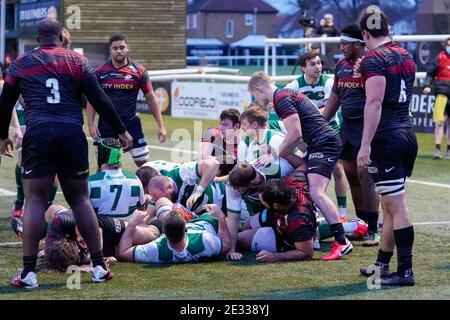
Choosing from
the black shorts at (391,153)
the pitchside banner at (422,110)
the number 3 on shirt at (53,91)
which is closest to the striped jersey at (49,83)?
the number 3 on shirt at (53,91)

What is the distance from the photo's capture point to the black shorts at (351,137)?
32.3 feet

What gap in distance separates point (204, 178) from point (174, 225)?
137 centimetres

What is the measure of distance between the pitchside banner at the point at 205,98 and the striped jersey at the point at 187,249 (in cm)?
1474

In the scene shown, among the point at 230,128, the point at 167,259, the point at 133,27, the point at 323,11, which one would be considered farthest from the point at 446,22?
the point at 323,11

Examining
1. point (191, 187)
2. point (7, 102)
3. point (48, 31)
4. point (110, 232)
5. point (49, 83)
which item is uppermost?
point (48, 31)

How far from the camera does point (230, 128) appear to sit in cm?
1070

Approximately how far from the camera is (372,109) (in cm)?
752

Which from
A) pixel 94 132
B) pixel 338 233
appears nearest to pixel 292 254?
pixel 338 233

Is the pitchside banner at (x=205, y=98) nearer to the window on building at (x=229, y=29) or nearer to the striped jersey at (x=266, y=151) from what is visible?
the striped jersey at (x=266, y=151)

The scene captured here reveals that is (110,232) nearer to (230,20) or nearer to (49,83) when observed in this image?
(49,83)

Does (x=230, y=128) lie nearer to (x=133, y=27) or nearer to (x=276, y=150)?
(x=276, y=150)

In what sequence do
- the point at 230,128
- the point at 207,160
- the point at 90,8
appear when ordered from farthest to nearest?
the point at 90,8 < the point at 230,128 < the point at 207,160

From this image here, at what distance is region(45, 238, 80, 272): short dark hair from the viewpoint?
326 inches

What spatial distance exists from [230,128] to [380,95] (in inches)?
133
